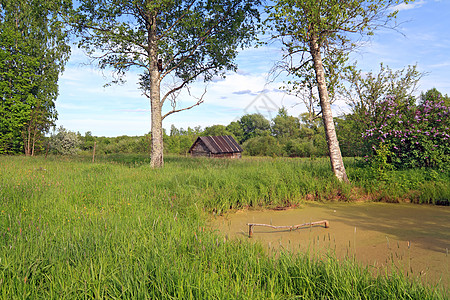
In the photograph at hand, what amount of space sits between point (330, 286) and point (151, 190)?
18.0ft

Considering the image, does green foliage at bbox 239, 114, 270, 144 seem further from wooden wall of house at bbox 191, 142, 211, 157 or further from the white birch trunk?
the white birch trunk

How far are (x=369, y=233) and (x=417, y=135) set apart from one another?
7015mm

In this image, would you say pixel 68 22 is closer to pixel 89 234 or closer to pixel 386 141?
pixel 89 234

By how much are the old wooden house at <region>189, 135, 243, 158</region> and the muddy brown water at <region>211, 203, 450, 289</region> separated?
30324 mm

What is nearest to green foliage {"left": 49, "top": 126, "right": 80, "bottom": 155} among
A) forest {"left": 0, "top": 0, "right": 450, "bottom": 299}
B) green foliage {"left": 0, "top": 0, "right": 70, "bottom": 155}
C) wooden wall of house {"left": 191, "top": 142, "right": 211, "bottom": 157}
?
green foliage {"left": 0, "top": 0, "right": 70, "bottom": 155}

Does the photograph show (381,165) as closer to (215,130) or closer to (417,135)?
(417,135)

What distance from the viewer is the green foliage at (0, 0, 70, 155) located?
2484 cm

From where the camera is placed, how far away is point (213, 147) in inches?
1507

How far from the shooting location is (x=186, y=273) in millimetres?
2598

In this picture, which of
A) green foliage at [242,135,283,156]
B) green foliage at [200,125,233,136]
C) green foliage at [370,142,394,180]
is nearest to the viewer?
green foliage at [370,142,394,180]

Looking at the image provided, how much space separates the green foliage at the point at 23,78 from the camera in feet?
81.5

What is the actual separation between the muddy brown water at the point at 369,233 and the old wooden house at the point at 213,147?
30.3 meters

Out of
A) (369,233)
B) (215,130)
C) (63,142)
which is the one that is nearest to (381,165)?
(369,233)

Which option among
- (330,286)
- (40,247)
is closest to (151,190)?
(40,247)
